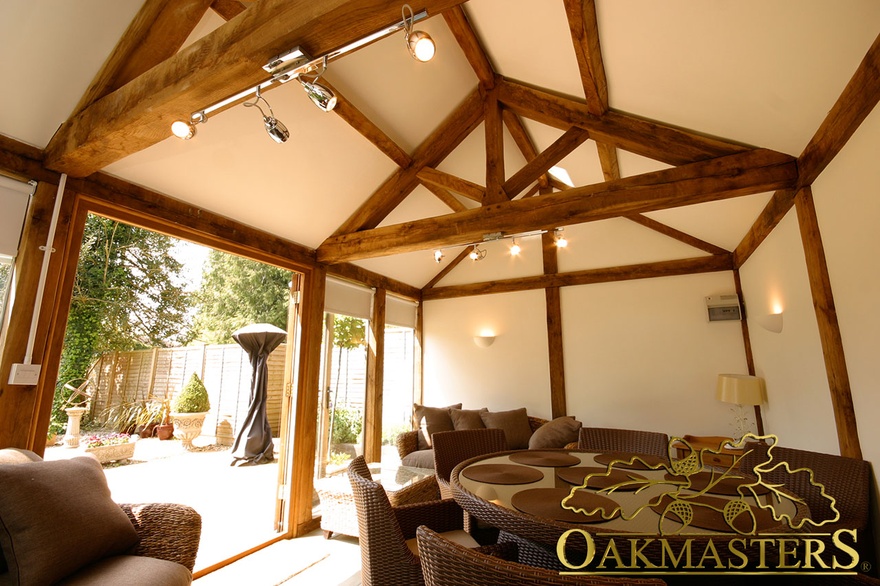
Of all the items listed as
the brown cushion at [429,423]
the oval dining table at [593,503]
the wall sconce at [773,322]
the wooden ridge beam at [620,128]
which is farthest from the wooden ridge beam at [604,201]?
the brown cushion at [429,423]

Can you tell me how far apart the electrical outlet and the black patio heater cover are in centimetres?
359

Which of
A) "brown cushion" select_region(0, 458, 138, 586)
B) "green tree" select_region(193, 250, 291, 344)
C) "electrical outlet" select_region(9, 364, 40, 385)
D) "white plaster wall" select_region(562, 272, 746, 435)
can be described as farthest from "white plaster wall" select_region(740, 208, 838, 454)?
"green tree" select_region(193, 250, 291, 344)

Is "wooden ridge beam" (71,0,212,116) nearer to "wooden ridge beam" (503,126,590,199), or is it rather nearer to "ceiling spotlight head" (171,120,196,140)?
"ceiling spotlight head" (171,120,196,140)

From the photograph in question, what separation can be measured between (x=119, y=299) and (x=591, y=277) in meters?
7.07

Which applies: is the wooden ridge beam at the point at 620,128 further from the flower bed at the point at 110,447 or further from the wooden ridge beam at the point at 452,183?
the flower bed at the point at 110,447

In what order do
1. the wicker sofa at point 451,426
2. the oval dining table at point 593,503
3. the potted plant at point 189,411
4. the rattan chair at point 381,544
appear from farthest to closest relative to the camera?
the potted plant at point 189,411
the wicker sofa at point 451,426
the rattan chair at point 381,544
the oval dining table at point 593,503

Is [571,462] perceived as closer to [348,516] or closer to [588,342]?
[348,516]

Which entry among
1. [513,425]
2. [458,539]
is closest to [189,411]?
[513,425]

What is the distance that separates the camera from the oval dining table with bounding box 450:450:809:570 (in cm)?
128

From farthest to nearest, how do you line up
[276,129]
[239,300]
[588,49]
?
[239,300] < [588,49] < [276,129]

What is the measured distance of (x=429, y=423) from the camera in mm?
4777

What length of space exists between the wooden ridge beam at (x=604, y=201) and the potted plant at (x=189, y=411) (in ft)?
14.7

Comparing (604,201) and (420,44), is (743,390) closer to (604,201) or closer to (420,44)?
(604,201)

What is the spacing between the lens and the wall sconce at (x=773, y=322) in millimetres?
3305
